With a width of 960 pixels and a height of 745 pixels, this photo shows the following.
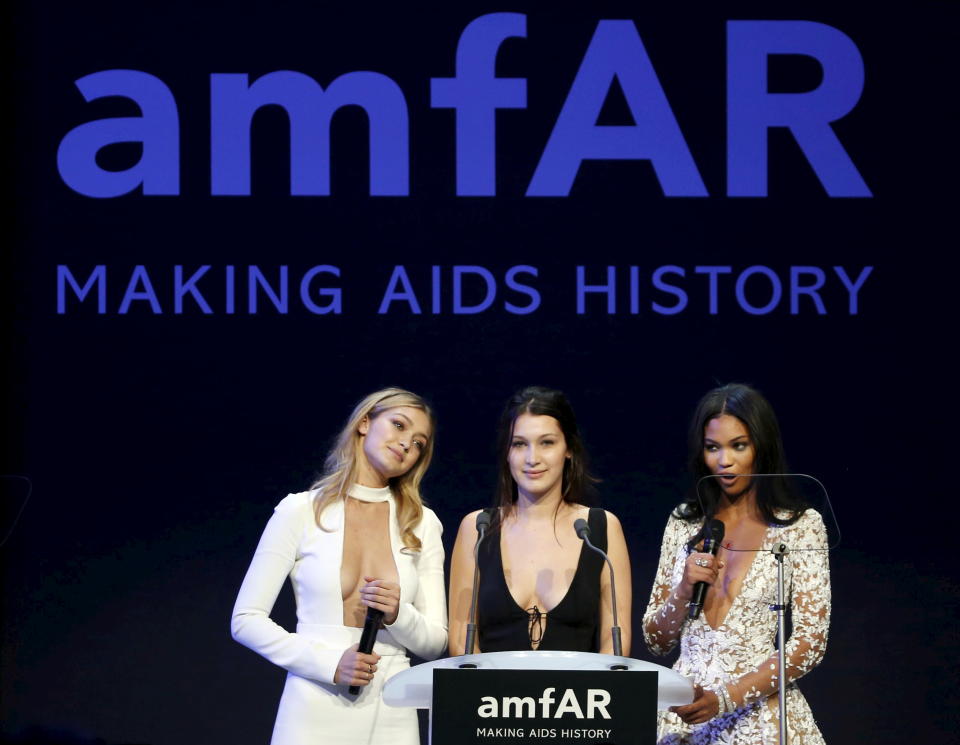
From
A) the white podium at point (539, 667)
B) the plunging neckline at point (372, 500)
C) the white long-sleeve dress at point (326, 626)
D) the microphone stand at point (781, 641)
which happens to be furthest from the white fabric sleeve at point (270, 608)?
the microphone stand at point (781, 641)

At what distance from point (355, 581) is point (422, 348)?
75.2 inches

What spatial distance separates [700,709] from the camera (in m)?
3.65

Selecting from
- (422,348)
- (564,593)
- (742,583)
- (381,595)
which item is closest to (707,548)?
(742,583)

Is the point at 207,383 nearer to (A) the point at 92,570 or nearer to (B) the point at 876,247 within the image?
(A) the point at 92,570

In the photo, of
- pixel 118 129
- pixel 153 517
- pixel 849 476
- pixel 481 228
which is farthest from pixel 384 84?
pixel 849 476

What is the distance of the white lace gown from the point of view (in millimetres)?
3725

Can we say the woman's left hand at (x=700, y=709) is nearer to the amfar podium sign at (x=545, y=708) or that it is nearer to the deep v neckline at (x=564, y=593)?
the deep v neckline at (x=564, y=593)

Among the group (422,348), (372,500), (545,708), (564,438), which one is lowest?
(545,708)

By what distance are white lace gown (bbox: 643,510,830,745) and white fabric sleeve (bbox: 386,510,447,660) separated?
2.21 ft

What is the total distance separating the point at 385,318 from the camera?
5.71 metres

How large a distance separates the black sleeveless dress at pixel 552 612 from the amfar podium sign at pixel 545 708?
87 centimetres

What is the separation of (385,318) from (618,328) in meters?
1.00

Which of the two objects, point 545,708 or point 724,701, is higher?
point 724,701

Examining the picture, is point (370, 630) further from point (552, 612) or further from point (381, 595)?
point (552, 612)
